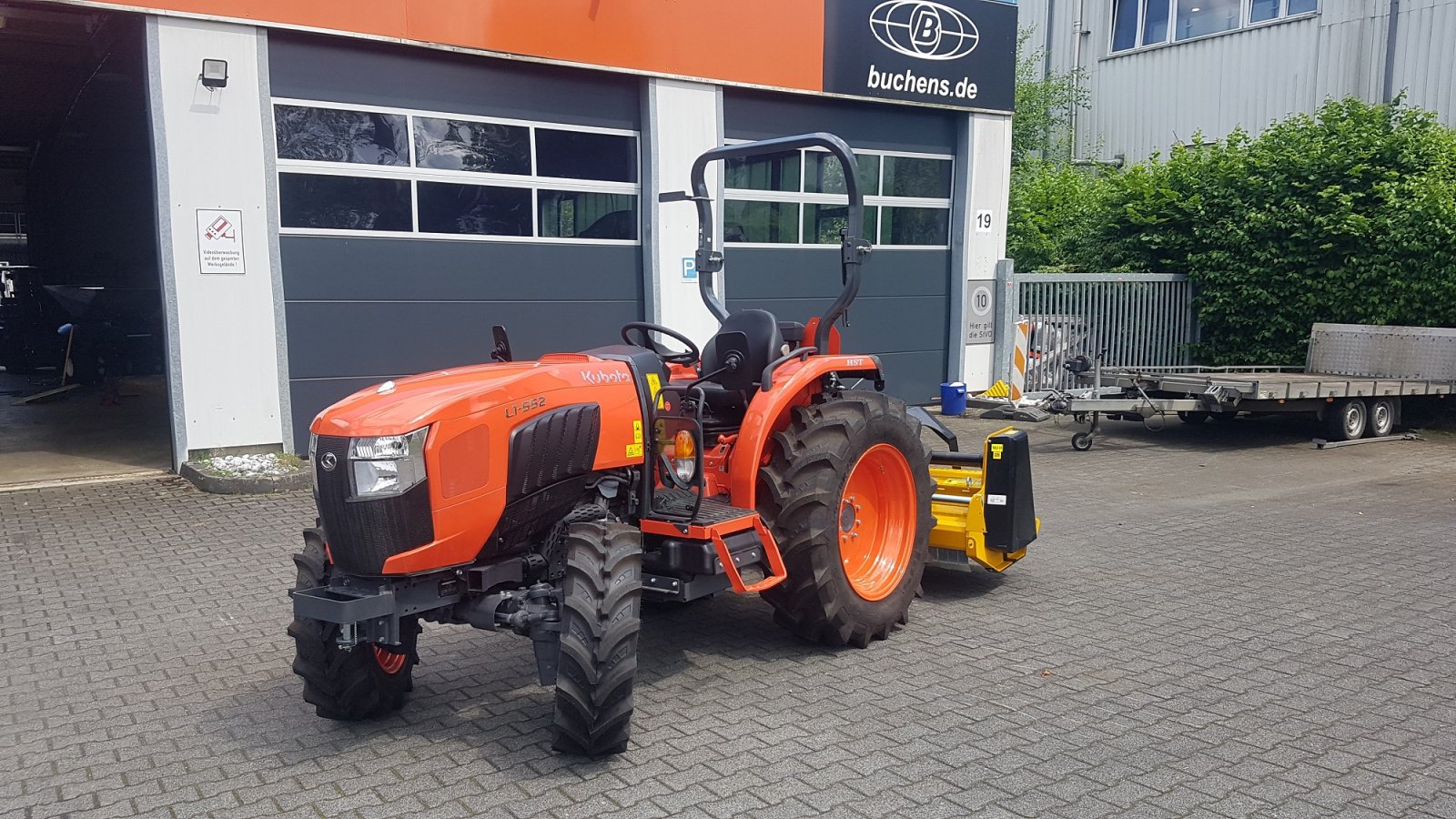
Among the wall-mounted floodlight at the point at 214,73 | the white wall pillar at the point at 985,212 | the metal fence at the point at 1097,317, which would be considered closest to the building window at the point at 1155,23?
the metal fence at the point at 1097,317

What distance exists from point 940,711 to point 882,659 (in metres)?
0.65

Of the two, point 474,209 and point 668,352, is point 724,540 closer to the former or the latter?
point 668,352

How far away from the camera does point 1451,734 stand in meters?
4.24

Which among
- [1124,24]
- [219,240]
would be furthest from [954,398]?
[1124,24]

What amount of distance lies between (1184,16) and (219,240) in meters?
17.2

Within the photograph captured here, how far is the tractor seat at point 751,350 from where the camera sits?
527cm

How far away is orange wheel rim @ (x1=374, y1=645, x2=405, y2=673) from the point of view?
170 inches

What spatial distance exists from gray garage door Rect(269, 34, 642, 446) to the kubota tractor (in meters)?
4.91

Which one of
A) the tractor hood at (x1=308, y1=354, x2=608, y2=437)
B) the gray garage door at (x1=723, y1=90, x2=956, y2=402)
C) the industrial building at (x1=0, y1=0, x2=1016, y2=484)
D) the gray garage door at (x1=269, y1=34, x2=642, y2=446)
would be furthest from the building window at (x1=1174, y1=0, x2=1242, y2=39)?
the tractor hood at (x1=308, y1=354, x2=608, y2=437)

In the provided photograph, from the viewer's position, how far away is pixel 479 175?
34.4ft

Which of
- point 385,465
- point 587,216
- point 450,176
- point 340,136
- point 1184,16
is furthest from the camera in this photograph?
point 1184,16

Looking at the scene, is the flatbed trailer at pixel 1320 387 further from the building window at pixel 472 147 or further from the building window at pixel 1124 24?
the building window at pixel 1124 24

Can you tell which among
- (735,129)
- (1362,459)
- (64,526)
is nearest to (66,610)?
(64,526)

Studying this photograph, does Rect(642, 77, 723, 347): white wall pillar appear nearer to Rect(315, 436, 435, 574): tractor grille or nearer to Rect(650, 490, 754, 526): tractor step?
Rect(650, 490, 754, 526): tractor step
